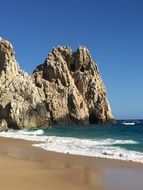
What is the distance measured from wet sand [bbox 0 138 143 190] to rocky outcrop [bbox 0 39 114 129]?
171 feet

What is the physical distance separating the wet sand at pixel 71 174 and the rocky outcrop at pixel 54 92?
52.0 meters

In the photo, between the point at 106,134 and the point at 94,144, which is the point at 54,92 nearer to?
the point at 106,134

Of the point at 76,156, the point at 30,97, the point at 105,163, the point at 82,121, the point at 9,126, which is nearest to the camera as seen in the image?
the point at 105,163

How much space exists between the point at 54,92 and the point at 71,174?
79.1 metres

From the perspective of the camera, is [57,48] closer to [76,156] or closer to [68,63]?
[68,63]

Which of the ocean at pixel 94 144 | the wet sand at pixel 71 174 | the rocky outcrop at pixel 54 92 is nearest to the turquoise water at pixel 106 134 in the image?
the ocean at pixel 94 144

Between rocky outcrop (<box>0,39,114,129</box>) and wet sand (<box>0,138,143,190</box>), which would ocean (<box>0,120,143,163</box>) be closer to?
wet sand (<box>0,138,143,190</box>)

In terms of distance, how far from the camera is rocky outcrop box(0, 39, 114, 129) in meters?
77.4

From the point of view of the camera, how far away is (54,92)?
95938mm

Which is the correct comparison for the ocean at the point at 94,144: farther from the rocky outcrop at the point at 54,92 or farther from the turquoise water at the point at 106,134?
the rocky outcrop at the point at 54,92

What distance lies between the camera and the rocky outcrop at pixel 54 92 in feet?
254

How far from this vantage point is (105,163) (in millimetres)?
20875

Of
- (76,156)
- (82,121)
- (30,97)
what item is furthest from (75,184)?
(82,121)

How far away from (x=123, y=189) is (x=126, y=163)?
701 cm
